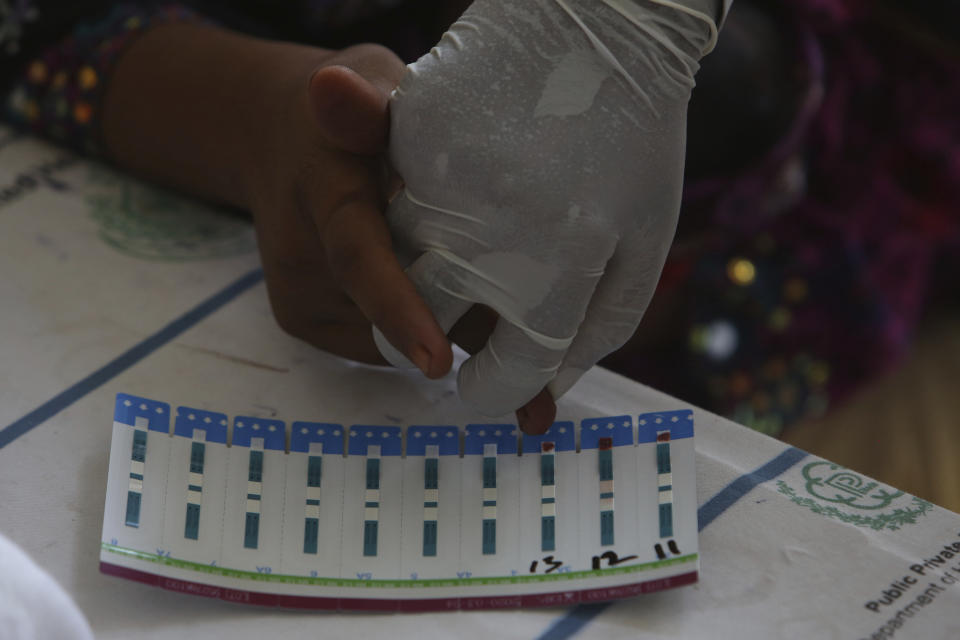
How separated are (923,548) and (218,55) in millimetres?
657

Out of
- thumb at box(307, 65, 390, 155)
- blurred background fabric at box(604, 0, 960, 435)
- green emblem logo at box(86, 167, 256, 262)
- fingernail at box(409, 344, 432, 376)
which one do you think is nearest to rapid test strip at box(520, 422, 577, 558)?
fingernail at box(409, 344, 432, 376)

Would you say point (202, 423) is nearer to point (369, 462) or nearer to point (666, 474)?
point (369, 462)

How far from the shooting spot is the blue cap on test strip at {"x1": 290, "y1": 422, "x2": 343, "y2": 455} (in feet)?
2.09

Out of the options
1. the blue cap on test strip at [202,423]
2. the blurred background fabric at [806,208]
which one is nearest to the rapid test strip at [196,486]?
the blue cap on test strip at [202,423]

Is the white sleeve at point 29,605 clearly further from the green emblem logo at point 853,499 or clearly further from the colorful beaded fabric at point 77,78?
the colorful beaded fabric at point 77,78

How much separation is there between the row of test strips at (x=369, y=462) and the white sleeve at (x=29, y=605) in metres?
0.13

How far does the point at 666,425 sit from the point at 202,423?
11.8 inches

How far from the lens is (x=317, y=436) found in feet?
2.11

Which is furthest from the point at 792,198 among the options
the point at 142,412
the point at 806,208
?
the point at 142,412

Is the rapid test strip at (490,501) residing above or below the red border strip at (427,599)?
above

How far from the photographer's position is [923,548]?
0.61 metres

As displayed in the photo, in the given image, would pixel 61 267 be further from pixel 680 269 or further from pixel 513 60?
pixel 680 269

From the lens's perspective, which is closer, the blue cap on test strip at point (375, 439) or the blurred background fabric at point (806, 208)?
the blue cap on test strip at point (375, 439)

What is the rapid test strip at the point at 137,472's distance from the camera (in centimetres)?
59
